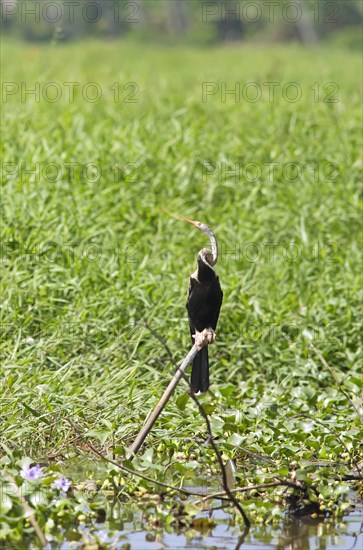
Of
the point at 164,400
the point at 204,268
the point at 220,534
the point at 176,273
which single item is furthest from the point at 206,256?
the point at 176,273

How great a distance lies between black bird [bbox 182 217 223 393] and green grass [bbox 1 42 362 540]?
0.58ft

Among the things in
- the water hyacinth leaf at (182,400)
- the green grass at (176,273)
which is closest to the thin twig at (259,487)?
the green grass at (176,273)

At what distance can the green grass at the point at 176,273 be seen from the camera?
15.6 ft

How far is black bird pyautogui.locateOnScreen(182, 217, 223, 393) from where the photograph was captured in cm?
400

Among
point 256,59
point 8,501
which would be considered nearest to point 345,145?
point 8,501

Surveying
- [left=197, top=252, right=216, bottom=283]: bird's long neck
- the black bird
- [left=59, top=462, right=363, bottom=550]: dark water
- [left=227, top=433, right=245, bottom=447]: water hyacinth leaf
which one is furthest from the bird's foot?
[left=59, top=462, right=363, bottom=550]: dark water

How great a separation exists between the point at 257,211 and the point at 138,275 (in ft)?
5.50

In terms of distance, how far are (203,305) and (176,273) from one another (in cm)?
264

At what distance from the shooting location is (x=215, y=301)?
419 cm

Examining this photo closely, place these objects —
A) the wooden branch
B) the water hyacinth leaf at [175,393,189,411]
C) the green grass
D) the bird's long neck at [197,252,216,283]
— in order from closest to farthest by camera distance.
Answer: the wooden branch, the bird's long neck at [197,252,216,283], the water hyacinth leaf at [175,393,189,411], the green grass

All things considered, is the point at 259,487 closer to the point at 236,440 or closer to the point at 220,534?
the point at 220,534

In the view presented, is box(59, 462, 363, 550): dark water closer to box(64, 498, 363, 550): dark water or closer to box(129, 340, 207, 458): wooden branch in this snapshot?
box(64, 498, 363, 550): dark water

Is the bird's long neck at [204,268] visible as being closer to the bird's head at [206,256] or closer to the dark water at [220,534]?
the bird's head at [206,256]

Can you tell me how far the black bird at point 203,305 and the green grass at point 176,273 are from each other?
177 millimetres
